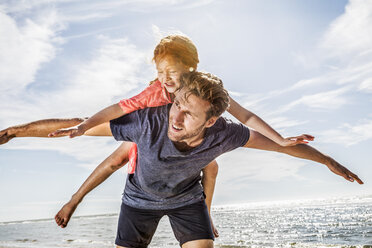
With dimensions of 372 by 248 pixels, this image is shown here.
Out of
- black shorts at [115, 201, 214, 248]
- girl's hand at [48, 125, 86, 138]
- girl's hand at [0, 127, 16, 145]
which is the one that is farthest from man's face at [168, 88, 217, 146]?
girl's hand at [0, 127, 16, 145]

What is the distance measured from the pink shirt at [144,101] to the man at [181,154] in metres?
0.16

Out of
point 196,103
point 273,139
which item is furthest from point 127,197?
point 273,139

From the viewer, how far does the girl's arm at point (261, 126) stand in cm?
315

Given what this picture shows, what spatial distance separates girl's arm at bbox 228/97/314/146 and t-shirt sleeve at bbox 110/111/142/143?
1.18 m

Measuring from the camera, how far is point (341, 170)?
317 cm

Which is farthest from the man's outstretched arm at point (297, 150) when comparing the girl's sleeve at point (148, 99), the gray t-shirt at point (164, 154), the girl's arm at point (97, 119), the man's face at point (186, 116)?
the girl's arm at point (97, 119)

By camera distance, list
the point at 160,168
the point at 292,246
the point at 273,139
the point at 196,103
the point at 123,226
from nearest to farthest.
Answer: the point at 196,103 < the point at 160,168 < the point at 273,139 < the point at 123,226 < the point at 292,246

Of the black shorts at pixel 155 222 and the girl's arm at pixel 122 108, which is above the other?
the girl's arm at pixel 122 108

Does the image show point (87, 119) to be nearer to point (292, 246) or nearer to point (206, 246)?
point (206, 246)

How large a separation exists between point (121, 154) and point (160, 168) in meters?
0.83

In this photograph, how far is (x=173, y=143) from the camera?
2.97 metres

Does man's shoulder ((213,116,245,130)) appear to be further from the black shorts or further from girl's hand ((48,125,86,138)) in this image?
girl's hand ((48,125,86,138))

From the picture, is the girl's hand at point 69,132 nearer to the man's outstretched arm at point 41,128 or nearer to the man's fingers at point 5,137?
the man's outstretched arm at point 41,128

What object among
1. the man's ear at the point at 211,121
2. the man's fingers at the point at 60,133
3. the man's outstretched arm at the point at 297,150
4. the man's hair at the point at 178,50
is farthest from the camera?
the man's hair at the point at 178,50
